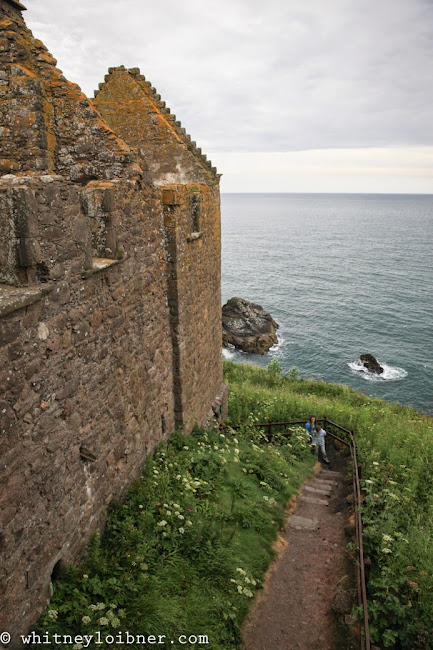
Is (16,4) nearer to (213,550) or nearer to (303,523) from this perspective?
(213,550)

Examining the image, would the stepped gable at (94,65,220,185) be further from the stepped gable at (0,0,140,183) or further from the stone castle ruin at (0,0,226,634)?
the stepped gable at (0,0,140,183)

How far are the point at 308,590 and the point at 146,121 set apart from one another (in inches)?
407

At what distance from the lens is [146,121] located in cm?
1014

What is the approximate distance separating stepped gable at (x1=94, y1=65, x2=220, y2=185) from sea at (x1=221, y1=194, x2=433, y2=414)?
83.9ft

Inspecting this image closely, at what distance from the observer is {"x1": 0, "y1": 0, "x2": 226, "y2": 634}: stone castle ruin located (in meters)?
4.28

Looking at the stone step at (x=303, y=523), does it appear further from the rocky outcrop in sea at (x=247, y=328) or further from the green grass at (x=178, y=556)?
the rocky outcrop in sea at (x=247, y=328)

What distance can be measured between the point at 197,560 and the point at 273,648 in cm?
156

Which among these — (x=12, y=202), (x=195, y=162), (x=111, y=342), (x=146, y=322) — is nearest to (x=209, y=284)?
(x=195, y=162)

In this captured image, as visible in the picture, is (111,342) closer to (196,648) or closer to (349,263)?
(196,648)

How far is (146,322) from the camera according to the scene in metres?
7.76

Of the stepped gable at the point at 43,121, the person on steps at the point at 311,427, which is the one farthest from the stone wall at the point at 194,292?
the person on steps at the point at 311,427

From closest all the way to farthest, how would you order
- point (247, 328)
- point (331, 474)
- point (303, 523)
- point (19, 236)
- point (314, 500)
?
1. point (19, 236)
2. point (303, 523)
3. point (314, 500)
4. point (331, 474)
5. point (247, 328)

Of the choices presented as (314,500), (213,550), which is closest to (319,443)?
(314,500)

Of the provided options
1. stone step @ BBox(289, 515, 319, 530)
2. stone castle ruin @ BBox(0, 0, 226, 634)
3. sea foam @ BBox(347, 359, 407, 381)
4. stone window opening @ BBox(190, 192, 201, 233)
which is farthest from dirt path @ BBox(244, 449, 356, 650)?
sea foam @ BBox(347, 359, 407, 381)
